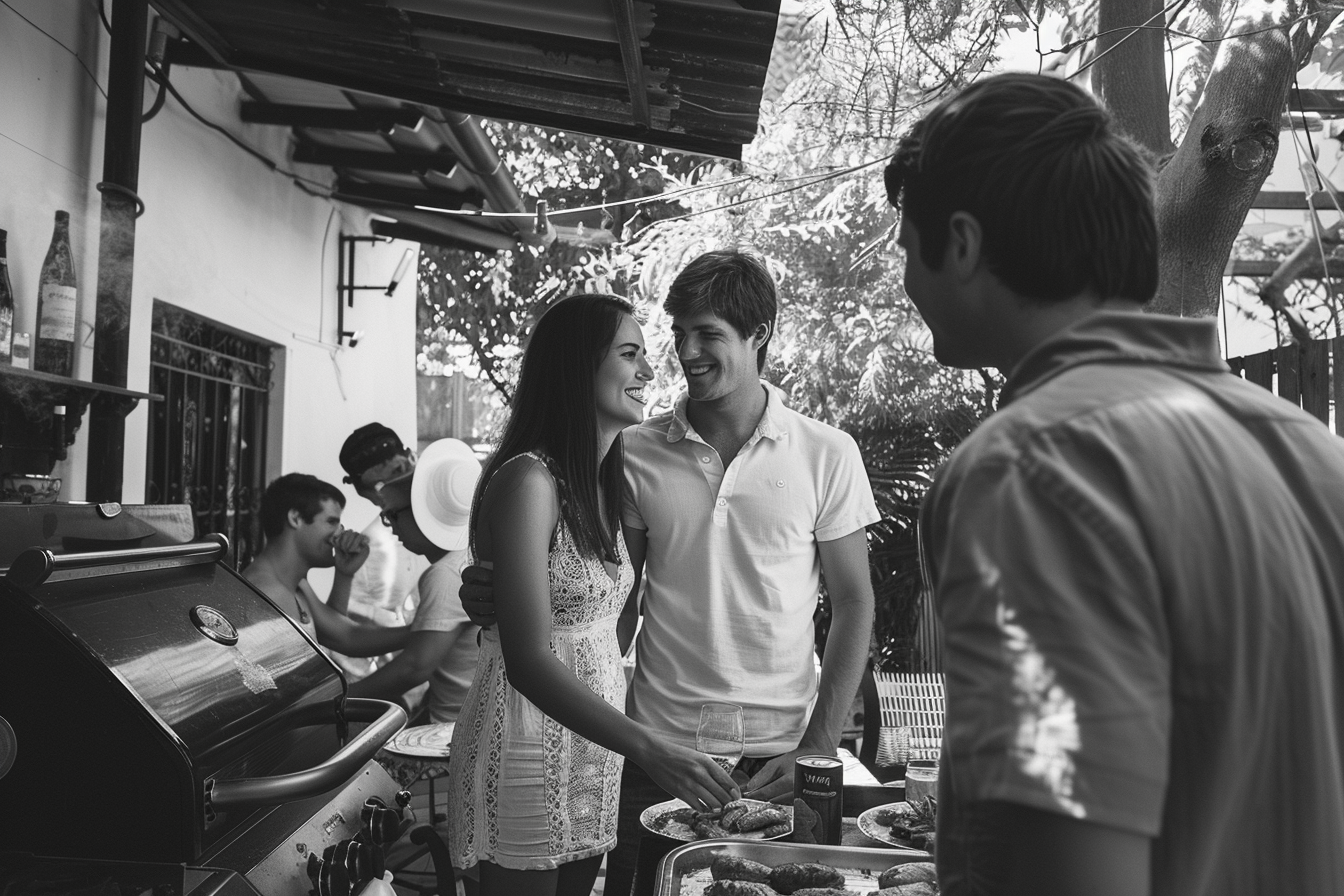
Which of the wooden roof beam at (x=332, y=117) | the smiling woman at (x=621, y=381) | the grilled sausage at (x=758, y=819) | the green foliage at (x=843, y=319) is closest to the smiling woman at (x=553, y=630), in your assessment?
the smiling woman at (x=621, y=381)

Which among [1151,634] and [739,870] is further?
[739,870]

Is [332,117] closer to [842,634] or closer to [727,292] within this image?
[727,292]

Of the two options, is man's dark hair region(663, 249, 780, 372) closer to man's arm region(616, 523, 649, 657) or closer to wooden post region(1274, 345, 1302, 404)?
man's arm region(616, 523, 649, 657)

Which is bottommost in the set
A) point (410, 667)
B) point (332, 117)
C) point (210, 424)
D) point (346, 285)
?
point (410, 667)

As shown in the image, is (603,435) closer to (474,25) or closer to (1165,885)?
(1165,885)

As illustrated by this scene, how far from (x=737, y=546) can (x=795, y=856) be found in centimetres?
113

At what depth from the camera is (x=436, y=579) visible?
4.21 m

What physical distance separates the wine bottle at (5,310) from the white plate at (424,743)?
65.7 inches

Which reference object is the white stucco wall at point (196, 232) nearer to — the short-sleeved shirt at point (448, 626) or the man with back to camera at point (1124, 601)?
the short-sleeved shirt at point (448, 626)

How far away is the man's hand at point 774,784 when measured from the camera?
2.14m

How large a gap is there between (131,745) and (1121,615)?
149 centimetres

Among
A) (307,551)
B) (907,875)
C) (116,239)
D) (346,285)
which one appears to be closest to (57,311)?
(116,239)

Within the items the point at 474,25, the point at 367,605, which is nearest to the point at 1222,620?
the point at 474,25

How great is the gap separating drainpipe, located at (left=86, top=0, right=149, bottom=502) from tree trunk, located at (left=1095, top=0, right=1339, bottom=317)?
3275mm
